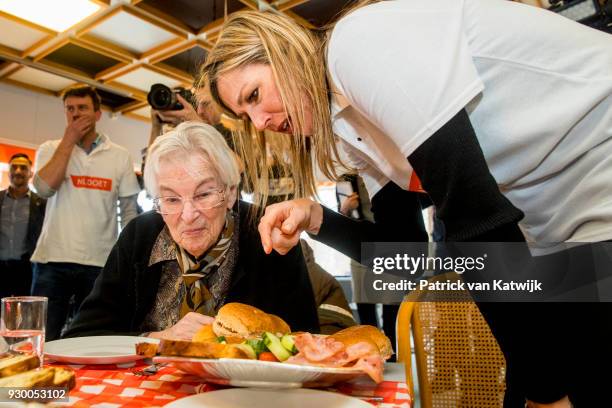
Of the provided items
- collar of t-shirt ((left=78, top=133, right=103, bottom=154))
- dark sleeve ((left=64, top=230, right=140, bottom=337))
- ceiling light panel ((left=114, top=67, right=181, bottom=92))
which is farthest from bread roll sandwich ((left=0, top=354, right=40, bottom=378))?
ceiling light panel ((left=114, top=67, right=181, bottom=92))

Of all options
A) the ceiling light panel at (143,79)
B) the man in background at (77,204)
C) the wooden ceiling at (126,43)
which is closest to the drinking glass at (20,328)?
the man in background at (77,204)

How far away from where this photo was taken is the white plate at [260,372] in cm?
55

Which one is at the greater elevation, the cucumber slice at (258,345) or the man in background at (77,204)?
the man in background at (77,204)

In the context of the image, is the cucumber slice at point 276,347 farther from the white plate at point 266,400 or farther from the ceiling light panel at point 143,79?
the ceiling light panel at point 143,79

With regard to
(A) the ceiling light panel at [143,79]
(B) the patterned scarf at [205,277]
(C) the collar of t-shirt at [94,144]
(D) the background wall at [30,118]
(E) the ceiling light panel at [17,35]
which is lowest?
(B) the patterned scarf at [205,277]

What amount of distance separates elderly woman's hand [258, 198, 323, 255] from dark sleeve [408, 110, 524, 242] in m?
0.36

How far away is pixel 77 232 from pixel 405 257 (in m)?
1.89

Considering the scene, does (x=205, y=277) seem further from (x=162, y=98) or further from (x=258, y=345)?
(x=162, y=98)

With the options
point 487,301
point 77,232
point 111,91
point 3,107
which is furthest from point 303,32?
point 3,107

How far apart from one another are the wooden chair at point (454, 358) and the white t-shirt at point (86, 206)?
179cm

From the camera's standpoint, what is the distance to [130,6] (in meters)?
3.83

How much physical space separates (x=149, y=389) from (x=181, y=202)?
68 cm

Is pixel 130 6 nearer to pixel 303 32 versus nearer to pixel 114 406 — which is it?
pixel 303 32

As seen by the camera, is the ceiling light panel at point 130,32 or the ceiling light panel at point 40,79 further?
the ceiling light panel at point 40,79
